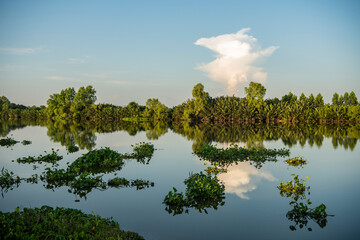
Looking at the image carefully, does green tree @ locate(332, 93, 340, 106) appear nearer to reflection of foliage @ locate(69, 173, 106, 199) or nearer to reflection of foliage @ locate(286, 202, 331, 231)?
reflection of foliage @ locate(286, 202, 331, 231)

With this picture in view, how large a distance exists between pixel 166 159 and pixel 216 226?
30.7 feet

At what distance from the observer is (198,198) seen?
28.6 feet

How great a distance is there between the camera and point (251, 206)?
8.23m

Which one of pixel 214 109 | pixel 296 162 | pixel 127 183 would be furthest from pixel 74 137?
Answer: pixel 214 109

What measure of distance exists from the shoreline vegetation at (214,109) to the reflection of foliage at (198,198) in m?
60.4

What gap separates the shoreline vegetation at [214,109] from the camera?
205ft

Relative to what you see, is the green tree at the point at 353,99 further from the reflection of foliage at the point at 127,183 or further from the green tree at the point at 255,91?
the reflection of foliage at the point at 127,183

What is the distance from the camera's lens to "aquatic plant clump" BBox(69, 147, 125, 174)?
1245 cm

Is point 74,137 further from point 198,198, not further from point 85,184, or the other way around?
point 198,198

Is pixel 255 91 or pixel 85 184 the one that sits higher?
pixel 255 91

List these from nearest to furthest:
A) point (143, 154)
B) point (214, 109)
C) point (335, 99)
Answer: point (143, 154), point (214, 109), point (335, 99)

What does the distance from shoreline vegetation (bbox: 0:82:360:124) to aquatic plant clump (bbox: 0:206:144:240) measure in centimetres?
6411

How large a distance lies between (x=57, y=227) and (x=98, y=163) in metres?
7.91

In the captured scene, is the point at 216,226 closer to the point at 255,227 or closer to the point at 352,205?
the point at 255,227
